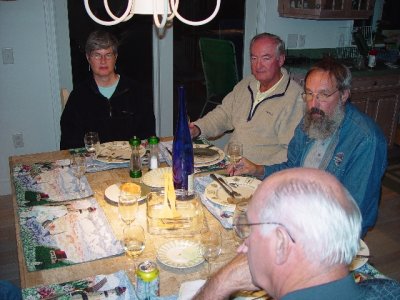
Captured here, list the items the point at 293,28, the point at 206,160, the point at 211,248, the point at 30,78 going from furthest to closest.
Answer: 1. the point at 293,28
2. the point at 30,78
3. the point at 206,160
4. the point at 211,248

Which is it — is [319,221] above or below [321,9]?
below

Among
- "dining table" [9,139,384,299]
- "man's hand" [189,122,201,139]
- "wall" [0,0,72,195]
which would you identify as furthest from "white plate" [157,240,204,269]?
"wall" [0,0,72,195]

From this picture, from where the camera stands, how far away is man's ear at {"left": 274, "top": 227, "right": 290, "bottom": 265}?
35.8 inches

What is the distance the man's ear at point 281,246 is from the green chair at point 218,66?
2.85 metres

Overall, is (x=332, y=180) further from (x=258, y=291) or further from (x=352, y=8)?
(x=352, y=8)

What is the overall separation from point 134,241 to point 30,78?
7.51 feet

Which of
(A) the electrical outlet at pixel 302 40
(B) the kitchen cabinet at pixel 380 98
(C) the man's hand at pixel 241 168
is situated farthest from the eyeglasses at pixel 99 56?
(B) the kitchen cabinet at pixel 380 98

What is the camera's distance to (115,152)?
2.23 meters

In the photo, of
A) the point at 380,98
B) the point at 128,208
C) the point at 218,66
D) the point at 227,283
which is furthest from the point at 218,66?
the point at 227,283

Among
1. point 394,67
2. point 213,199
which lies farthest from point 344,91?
point 394,67

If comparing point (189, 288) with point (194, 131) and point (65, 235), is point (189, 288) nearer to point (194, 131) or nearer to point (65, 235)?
point (65, 235)

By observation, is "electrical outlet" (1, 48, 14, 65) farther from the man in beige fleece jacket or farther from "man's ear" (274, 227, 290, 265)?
"man's ear" (274, 227, 290, 265)

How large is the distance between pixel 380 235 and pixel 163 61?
2.18 metres

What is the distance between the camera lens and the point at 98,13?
137 inches
